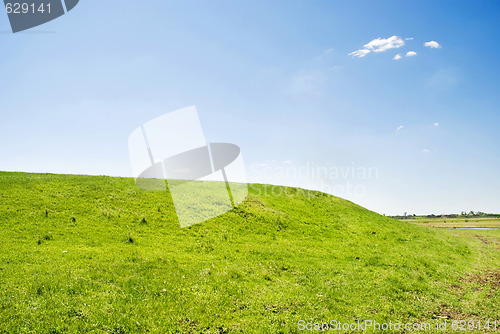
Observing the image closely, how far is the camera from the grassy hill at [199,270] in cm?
1144

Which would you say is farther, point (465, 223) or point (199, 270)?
point (465, 223)

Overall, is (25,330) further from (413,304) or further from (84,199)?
(84,199)

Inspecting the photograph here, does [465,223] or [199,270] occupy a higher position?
[199,270]

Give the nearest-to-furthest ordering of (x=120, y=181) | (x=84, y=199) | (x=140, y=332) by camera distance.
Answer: (x=140, y=332)
(x=84, y=199)
(x=120, y=181)

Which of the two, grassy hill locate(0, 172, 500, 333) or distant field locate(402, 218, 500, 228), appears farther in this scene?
distant field locate(402, 218, 500, 228)

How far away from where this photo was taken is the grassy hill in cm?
1144

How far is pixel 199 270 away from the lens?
16.8m

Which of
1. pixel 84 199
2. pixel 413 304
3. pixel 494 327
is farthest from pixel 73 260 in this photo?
pixel 494 327

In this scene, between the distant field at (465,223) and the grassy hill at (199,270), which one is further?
the distant field at (465,223)

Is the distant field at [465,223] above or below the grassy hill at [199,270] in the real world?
below

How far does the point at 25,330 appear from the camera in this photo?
31.2 ft

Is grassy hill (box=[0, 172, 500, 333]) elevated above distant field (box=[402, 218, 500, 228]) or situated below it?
above

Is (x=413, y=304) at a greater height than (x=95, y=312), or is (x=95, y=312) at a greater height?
(x=95, y=312)

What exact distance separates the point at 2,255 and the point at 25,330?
386 inches
